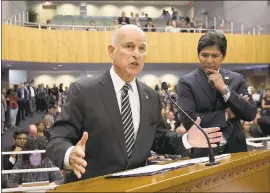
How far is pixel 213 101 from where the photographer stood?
2.35 m

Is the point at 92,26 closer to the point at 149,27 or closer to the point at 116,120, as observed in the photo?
the point at 149,27

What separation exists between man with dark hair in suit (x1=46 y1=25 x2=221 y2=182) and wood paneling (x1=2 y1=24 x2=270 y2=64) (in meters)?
8.93

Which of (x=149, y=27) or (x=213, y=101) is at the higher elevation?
(x=149, y=27)

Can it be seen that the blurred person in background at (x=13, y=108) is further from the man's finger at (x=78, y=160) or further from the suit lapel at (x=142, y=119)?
the man's finger at (x=78, y=160)

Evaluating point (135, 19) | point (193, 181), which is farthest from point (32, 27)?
point (193, 181)

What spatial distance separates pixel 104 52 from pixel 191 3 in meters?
9.94

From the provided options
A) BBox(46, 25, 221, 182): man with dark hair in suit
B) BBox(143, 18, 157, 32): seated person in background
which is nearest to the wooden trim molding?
BBox(46, 25, 221, 182): man with dark hair in suit

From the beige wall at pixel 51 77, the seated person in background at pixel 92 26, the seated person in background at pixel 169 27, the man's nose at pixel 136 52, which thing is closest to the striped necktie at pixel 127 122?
the man's nose at pixel 136 52

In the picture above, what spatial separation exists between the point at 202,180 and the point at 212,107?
1.11 m

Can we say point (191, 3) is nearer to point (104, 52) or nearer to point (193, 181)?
point (104, 52)

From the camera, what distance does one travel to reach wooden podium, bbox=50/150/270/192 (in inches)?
44.9

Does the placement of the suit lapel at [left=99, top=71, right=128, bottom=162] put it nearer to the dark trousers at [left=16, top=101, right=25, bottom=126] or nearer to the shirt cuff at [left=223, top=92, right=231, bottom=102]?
the shirt cuff at [left=223, top=92, right=231, bottom=102]

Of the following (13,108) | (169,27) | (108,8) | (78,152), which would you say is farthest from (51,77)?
(78,152)

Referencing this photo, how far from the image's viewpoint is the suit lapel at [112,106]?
6.05 ft
